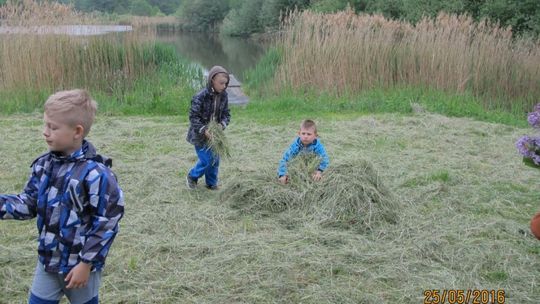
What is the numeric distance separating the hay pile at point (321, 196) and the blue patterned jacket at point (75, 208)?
238 centimetres

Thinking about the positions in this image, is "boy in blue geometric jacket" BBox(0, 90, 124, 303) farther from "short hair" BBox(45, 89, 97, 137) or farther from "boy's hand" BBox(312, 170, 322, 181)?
"boy's hand" BBox(312, 170, 322, 181)

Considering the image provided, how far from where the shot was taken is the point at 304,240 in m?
4.16

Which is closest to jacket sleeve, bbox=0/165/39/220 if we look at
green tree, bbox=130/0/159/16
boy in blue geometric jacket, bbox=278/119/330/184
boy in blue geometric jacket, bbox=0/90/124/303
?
boy in blue geometric jacket, bbox=0/90/124/303

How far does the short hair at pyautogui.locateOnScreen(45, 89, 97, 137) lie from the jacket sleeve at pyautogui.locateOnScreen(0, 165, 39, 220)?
0.29m

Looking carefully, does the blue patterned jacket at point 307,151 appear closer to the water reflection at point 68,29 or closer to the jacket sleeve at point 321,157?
the jacket sleeve at point 321,157

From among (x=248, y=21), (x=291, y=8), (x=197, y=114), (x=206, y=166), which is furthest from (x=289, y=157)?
(x=248, y=21)

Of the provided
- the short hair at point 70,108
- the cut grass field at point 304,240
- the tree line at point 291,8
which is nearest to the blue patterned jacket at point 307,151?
the cut grass field at point 304,240

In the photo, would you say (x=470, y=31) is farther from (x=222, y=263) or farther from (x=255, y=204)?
(x=222, y=263)

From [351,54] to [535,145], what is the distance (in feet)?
26.1

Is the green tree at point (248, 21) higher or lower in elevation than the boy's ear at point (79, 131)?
lower

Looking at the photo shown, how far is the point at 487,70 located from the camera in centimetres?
1120

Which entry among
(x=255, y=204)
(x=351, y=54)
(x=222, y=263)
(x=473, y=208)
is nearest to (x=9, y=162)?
(x=255, y=204)
